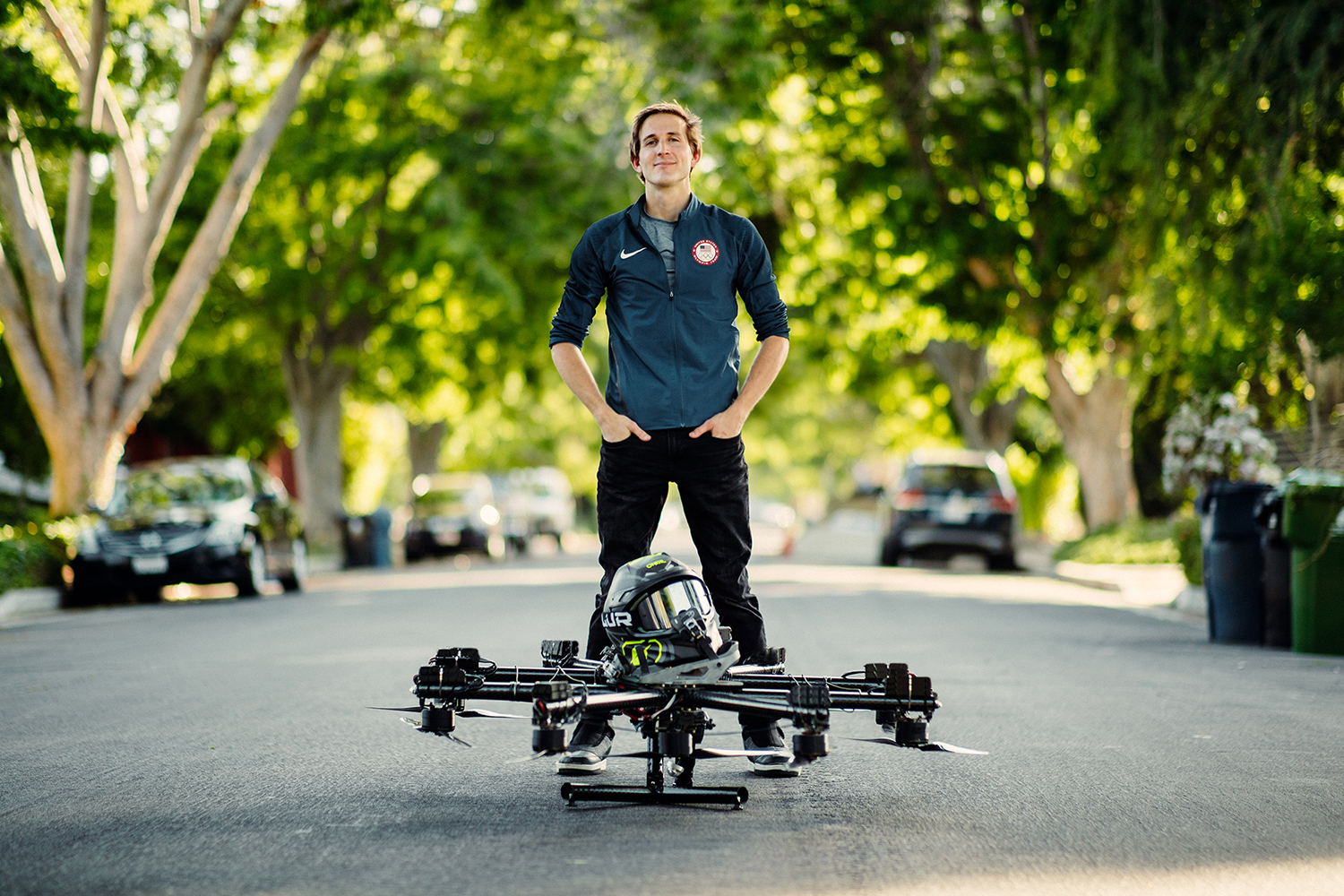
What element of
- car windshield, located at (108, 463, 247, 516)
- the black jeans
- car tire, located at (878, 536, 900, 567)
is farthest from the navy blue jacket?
car tire, located at (878, 536, 900, 567)

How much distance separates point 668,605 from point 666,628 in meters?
0.07

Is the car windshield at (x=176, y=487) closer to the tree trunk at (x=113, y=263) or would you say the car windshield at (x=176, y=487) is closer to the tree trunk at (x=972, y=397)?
the tree trunk at (x=113, y=263)

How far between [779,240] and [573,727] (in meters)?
24.0

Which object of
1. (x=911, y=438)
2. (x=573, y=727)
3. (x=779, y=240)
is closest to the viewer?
(x=573, y=727)

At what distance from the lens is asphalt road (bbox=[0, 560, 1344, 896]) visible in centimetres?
412

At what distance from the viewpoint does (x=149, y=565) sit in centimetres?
1598

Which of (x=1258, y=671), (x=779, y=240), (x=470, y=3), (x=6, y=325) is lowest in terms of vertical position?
(x=1258, y=671)

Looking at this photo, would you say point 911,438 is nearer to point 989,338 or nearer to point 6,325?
point 989,338

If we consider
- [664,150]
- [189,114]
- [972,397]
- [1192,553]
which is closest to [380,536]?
[189,114]

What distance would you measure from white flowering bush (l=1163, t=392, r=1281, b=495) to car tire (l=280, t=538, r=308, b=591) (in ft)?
32.6

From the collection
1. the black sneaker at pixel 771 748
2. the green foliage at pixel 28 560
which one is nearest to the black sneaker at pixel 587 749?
the black sneaker at pixel 771 748

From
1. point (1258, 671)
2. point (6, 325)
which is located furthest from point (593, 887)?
point (6, 325)

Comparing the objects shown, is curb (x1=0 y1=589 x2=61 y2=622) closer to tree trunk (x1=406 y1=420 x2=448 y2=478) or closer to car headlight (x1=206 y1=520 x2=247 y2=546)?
car headlight (x1=206 y1=520 x2=247 y2=546)

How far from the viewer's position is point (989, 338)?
1001 inches
